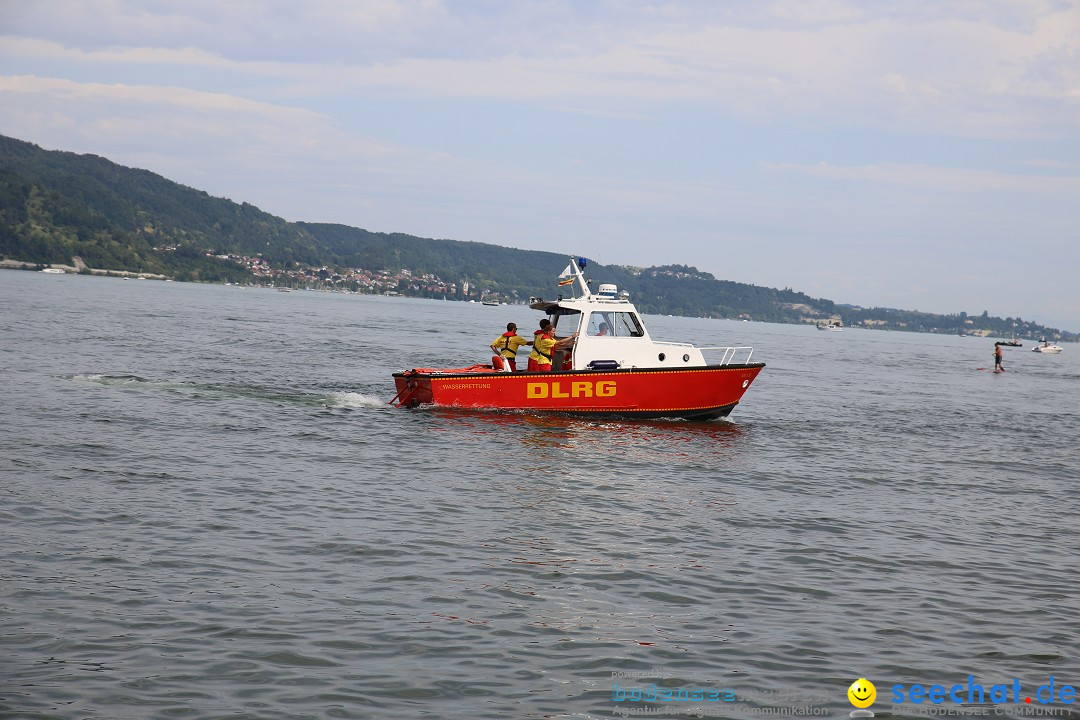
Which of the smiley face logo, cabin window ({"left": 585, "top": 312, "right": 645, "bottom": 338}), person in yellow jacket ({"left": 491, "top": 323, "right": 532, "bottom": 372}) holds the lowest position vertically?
the smiley face logo

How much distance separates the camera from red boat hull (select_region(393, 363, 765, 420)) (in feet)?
71.2

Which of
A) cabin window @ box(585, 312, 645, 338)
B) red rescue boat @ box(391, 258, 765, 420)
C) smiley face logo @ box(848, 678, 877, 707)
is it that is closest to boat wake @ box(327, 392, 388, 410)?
red rescue boat @ box(391, 258, 765, 420)

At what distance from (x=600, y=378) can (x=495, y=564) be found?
38.7 ft

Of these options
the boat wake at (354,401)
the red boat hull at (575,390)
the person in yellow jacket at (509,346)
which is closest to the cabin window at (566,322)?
the person in yellow jacket at (509,346)

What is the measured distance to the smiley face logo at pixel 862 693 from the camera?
7.23 metres

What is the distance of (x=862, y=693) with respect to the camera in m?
7.33

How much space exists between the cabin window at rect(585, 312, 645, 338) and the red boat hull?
1.13 m

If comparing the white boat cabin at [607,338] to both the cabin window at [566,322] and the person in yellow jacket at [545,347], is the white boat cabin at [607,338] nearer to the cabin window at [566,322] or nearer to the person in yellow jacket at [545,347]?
the cabin window at [566,322]

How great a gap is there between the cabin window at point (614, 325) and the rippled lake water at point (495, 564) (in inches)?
87.7

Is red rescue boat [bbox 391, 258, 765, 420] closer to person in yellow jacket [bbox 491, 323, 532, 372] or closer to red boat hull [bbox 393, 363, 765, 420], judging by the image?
red boat hull [bbox 393, 363, 765, 420]

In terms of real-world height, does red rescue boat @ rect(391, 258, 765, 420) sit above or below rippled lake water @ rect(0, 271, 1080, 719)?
above

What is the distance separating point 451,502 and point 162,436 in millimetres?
7037

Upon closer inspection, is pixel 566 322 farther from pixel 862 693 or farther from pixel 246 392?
pixel 862 693

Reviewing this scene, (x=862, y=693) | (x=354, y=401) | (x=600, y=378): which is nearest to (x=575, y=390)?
(x=600, y=378)
